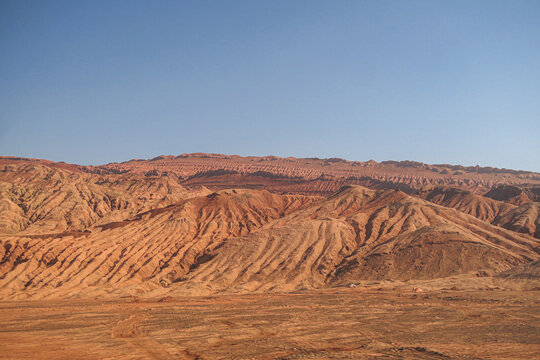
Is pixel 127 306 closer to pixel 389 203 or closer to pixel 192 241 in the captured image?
pixel 192 241

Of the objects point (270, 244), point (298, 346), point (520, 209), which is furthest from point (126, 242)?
point (520, 209)

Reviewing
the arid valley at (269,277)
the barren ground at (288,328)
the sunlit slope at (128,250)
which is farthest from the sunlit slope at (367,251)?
the barren ground at (288,328)

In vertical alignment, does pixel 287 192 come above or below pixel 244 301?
above

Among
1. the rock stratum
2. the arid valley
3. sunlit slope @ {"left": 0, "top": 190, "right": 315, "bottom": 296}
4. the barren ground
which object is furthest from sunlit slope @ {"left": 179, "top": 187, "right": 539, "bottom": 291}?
the barren ground

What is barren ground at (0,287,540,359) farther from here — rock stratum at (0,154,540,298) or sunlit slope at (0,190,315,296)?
sunlit slope at (0,190,315,296)

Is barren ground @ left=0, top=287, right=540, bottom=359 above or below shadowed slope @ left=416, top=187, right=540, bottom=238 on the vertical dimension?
below

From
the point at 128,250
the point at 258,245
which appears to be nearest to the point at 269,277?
the point at 258,245

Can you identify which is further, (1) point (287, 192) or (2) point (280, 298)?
(1) point (287, 192)
